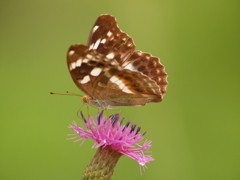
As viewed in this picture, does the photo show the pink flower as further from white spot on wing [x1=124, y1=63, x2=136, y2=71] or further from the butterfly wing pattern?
white spot on wing [x1=124, y1=63, x2=136, y2=71]

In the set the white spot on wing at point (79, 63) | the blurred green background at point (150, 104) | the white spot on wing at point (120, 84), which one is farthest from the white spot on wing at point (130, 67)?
the blurred green background at point (150, 104)

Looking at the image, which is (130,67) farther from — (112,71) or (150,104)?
(150,104)

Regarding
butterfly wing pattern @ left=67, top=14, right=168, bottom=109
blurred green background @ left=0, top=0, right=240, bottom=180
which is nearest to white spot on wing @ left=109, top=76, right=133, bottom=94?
butterfly wing pattern @ left=67, top=14, right=168, bottom=109

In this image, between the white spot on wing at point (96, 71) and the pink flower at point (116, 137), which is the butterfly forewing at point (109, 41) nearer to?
the white spot on wing at point (96, 71)

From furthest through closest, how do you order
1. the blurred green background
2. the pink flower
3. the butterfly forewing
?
the blurred green background → the butterfly forewing → the pink flower

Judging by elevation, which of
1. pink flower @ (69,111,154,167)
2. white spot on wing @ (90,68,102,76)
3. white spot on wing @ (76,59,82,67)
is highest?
white spot on wing @ (90,68,102,76)

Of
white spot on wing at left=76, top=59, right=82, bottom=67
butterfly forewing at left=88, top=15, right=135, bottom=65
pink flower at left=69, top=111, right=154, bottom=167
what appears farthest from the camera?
butterfly forewing at left=88, top=15, right=135, bottom=65
